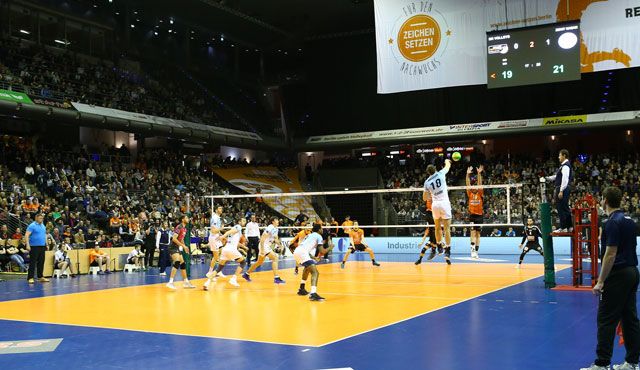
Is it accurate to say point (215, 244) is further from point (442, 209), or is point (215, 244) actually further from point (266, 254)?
point (442, 209)

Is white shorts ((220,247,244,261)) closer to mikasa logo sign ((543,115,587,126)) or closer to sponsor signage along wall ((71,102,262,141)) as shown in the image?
sponsor signage along wall ((71,102,262,141))

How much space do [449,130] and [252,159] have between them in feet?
49.1

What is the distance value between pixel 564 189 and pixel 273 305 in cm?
584

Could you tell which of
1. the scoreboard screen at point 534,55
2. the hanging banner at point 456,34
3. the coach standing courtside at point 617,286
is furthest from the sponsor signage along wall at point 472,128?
the coach standing courtside at point 617,286

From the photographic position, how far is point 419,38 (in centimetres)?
2158

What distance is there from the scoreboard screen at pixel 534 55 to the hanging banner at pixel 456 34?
0.96 feet

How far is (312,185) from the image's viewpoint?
44.2 m

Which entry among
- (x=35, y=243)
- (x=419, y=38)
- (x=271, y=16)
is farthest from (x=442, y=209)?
(x=271, y=16)

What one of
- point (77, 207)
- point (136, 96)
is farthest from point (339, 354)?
point (136, 96)

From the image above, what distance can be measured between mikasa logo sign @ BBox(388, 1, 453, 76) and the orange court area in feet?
26.2

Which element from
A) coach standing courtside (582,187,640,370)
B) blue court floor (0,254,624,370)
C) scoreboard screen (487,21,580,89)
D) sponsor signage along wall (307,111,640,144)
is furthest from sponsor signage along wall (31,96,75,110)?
coach standing courtside (582,187,640,370)

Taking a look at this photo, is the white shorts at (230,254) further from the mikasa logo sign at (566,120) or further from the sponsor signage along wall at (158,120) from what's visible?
the mikasa logo sign at (566,120)

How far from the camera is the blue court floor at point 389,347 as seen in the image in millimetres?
6488

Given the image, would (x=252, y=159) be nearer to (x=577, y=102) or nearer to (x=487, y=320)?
(x=577, y=102)
